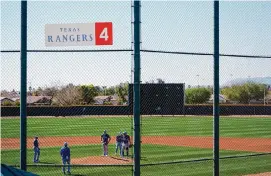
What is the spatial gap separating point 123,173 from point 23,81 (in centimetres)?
771

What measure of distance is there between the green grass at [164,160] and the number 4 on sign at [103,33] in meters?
7.57

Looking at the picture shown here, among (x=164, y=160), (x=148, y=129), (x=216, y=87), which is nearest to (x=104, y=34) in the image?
(x=216, y=87)

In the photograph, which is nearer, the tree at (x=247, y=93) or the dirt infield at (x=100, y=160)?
the dirt infield at (x=100, y=160)

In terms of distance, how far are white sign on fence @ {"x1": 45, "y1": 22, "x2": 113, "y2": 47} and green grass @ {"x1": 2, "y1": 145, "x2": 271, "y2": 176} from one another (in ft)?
25.0

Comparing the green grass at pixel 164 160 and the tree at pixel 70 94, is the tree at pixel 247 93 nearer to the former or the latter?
the tree at pixel 70 94

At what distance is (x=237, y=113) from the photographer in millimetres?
49281

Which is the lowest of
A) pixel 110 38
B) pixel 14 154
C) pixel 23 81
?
pixel 14 154

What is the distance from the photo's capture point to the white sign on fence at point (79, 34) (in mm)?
6684

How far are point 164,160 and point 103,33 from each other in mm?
10842

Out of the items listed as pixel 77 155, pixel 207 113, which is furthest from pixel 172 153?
pixel 207 113

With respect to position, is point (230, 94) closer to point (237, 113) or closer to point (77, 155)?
point (237, 113)

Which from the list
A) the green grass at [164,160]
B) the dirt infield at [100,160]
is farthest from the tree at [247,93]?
the dirt infield at [100,160]

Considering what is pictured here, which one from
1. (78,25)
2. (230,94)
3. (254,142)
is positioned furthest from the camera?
(230,94)

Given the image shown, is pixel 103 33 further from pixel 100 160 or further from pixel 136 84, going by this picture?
pixel 100 160
